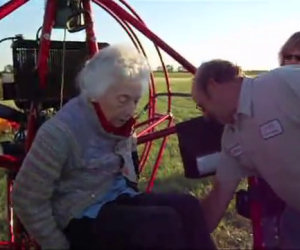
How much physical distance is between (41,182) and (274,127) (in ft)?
2.68

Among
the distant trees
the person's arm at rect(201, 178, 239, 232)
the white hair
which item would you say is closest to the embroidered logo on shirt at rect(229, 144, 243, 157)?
the person's arm at rect(201, 178, 239, 232)

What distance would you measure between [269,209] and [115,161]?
632mm

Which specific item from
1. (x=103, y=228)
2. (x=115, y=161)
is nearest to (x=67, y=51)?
(x=115, y=161)

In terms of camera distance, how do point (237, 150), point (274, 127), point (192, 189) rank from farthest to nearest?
1. point (192, 189)
2. point (237, 150)
3. point (274, 127)

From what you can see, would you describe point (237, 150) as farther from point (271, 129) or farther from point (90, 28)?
point (90, 28)

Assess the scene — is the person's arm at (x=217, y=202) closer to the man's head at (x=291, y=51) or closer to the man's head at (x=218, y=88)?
the man's head at (x=218, y=88)

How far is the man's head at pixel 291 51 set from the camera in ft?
9.49

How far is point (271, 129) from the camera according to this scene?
2.11m

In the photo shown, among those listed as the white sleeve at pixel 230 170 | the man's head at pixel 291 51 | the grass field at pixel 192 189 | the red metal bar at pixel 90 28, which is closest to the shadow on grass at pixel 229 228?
the grass field at pixel 192 189

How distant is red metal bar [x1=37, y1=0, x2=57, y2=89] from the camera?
2557 millimetres

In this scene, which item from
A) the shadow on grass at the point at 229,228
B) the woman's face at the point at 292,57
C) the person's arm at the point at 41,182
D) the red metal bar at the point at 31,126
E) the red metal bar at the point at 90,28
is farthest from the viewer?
the shadow on grass at the point at 229,228

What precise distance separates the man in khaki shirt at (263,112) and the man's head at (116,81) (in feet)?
0.90

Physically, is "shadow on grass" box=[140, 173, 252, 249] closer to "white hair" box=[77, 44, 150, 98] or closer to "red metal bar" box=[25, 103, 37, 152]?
"red metal bar" box=[25, 103, 37, 152]

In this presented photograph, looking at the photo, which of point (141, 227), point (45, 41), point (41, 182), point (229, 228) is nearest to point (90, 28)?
point (45, 41)
